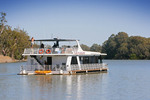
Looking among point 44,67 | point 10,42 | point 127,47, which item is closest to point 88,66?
point 44,67

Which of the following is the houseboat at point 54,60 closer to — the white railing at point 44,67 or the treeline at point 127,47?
the white railing at point 44,67

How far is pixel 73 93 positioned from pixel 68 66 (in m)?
12.7

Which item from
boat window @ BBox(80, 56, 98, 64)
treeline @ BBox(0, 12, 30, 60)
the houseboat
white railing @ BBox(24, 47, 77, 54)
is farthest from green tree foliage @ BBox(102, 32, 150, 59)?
white railing @ BBox(24, 47, 77, 54)

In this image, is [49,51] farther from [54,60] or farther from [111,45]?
[111,45]

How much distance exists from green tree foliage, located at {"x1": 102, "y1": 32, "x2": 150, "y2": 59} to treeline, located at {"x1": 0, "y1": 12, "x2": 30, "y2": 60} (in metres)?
44.7

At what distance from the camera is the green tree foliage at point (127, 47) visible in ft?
418

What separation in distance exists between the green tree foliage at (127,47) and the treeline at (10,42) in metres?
44.7

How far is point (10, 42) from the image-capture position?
319ft

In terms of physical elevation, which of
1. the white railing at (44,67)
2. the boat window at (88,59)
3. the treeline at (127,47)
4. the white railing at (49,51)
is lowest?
the white railing at (44,67)

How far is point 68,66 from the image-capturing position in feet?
126

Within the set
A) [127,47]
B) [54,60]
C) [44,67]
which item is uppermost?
[127,47]

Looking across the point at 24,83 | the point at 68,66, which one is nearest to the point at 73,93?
the point at 24,83

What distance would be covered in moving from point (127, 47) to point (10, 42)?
5587 centimetres

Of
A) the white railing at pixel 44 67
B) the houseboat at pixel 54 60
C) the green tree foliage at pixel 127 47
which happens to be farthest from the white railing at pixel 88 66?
the green tree foliage at pixel 127 47
